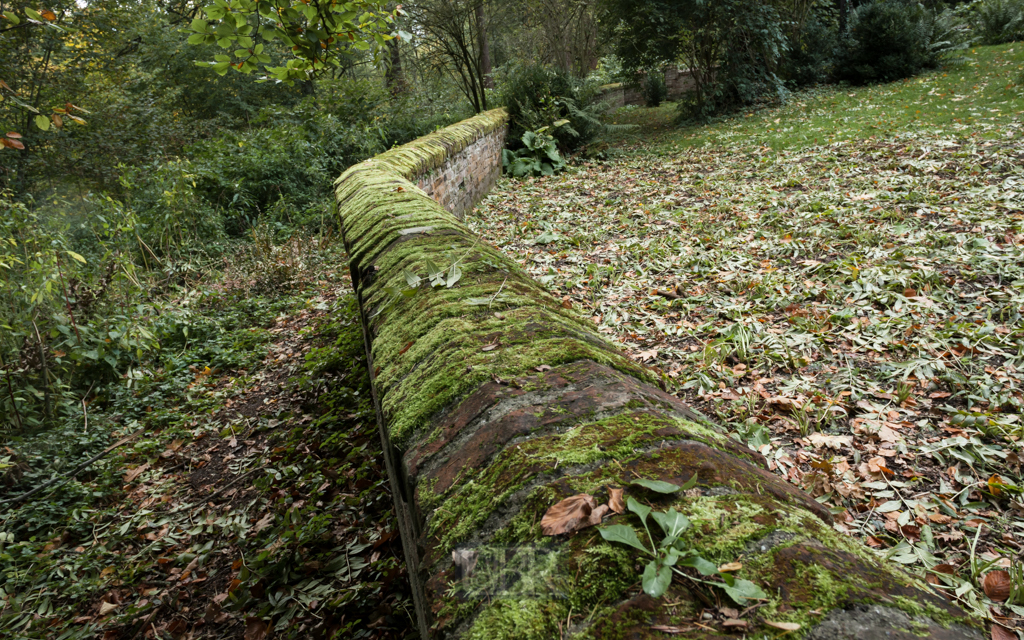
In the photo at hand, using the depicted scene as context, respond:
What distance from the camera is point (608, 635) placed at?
0.70 meters

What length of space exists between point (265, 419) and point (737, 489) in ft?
11.4

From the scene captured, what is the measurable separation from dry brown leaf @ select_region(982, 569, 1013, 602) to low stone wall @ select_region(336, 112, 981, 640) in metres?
1.14

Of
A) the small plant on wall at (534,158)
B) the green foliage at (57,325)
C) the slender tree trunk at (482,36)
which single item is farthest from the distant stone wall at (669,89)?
the green foliage at (57,325)

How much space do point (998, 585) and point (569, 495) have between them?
1.69 m

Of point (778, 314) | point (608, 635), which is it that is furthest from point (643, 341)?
point (608, 635)

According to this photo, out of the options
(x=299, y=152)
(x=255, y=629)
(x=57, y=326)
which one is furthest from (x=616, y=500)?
(x=299, y=152)

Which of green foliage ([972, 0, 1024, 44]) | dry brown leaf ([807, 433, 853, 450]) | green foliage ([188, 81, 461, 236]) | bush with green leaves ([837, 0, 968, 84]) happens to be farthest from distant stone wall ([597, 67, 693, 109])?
dry brown leaf ([807, 433, 853, 450])

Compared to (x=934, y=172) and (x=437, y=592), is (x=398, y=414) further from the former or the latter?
(x=934, y=172)

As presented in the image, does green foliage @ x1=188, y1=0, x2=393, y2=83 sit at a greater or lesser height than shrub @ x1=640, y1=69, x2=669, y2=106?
greater

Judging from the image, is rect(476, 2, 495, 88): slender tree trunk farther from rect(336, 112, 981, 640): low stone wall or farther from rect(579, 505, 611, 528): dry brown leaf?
rect(579, 505, 611, 528): dry brown leaf

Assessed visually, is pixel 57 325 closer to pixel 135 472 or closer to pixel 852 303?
pixel 135 472

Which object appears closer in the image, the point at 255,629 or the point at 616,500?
the point at 616,500

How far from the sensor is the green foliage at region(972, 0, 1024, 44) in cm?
1527

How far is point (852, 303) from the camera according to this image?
362 cm
